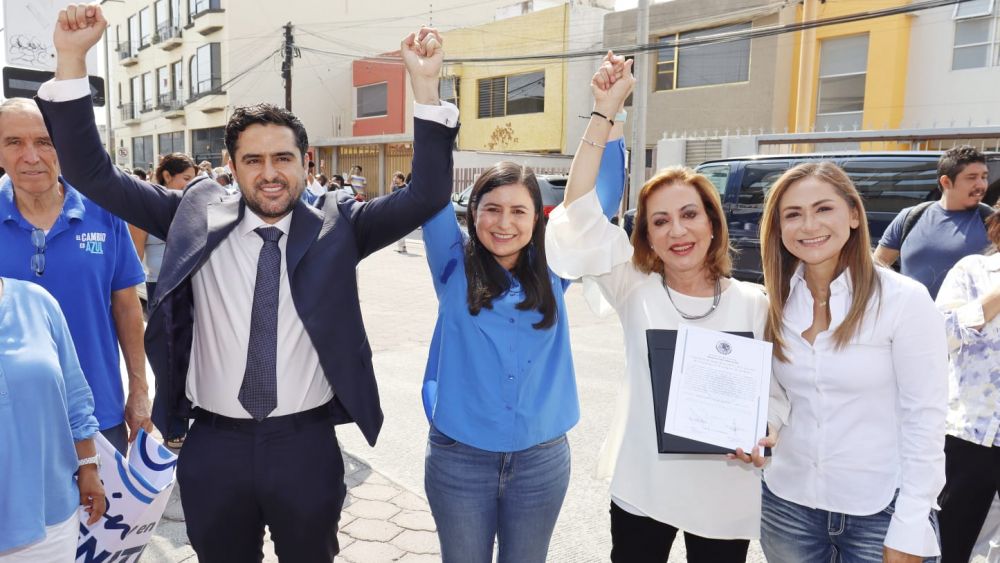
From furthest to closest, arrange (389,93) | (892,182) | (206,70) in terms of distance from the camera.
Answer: (206,70) → (389,93) → (892,182)

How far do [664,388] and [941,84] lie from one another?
17396 mm

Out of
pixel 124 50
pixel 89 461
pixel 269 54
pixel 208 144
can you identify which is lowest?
pixel 89 461

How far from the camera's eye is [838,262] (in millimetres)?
2219

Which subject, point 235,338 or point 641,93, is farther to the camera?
point 641,93

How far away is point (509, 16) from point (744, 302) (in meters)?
26.6

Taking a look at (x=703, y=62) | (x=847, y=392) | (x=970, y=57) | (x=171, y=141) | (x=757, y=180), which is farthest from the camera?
(x=171, y=141)

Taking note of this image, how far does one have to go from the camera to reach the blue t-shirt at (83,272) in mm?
2664

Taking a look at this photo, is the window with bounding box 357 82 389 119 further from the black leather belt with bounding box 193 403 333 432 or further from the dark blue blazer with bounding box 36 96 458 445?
the black leather belt with bounding box 193 403 333 432

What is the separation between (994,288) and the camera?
2699 mm

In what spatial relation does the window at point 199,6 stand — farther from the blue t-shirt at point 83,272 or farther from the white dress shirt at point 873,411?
the white dress shirt at point 873,411

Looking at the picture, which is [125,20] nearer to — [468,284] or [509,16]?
[509,16]

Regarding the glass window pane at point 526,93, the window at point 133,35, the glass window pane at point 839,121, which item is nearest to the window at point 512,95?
the glass window pane at point 526,93

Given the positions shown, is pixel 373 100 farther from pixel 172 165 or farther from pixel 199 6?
pixel 172 165

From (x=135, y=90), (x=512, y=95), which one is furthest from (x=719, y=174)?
(x=135, y=90)
